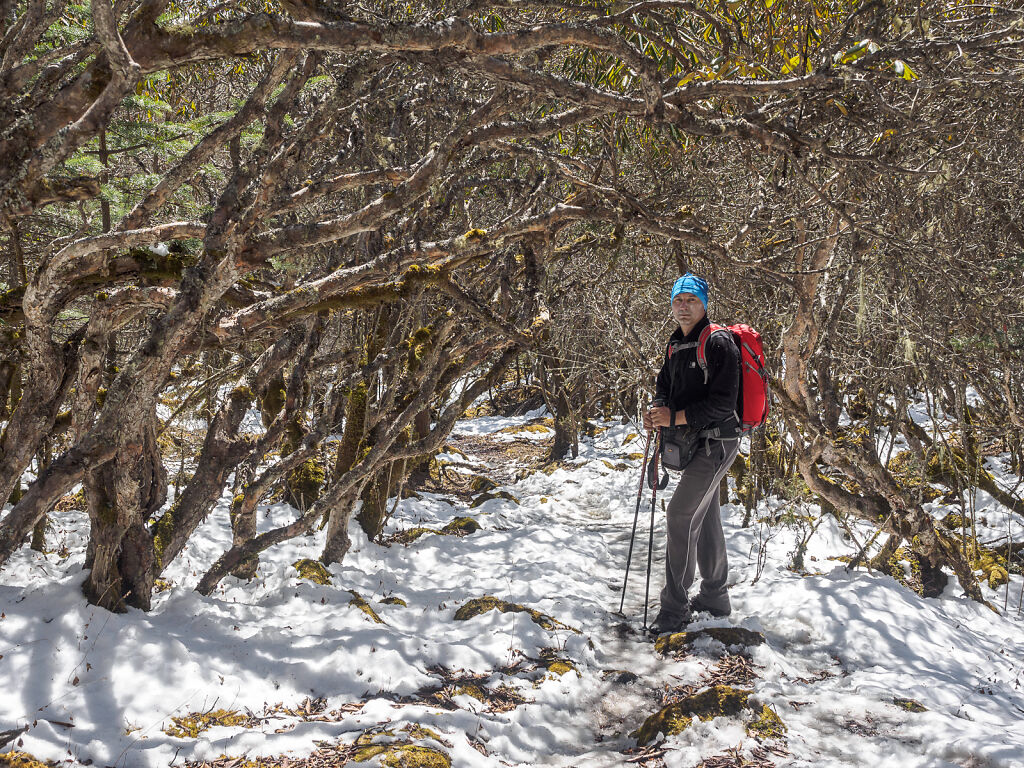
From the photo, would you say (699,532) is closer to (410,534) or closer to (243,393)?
(243,393)

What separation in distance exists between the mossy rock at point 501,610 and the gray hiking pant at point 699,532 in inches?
31.6

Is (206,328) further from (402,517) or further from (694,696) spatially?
(402,517)

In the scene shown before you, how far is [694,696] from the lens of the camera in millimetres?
3455

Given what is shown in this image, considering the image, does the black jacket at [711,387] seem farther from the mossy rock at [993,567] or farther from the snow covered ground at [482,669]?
the mossy rock at [993,567]

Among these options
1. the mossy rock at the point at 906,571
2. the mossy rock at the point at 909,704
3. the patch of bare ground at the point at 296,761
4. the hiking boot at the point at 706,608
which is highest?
the mossy rock at the point at 909,704

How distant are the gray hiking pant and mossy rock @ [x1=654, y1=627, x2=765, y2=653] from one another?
256 millimetres

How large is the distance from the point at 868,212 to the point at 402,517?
6.30m

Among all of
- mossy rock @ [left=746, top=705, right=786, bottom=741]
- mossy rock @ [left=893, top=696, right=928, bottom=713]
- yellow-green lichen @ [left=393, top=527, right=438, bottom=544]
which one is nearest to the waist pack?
mossy rock @ [left=746, top=705, right=786, bottom=741]

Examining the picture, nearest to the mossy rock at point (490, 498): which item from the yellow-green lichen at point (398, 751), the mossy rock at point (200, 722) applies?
the mossy rock at point (200, 722)

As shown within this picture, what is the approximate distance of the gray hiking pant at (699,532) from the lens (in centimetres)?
452

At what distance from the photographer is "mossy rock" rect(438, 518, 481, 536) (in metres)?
8.25

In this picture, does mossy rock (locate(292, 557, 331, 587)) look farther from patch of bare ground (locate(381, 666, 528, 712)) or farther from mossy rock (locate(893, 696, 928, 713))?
mossy rock (locate(893, 696, 928, 713))

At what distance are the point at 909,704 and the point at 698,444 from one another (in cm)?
187

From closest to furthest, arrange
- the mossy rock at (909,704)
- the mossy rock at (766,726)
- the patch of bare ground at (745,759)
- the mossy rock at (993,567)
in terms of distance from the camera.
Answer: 1. the patch of bare ground at (745,759)
2. the mossy rock at (766,726)
3. the mossy rock at (909,704)
4. the mossy rock at (993,567)
